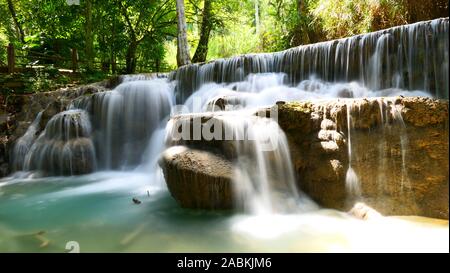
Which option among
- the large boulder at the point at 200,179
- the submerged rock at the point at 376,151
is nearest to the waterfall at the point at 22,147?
the large boulder at the point at 200,179

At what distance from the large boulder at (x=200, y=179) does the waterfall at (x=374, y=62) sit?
4.12 metres

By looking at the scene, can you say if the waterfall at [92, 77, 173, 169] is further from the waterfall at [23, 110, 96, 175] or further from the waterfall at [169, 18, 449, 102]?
the waterfall at [169, 18, 449, 102]

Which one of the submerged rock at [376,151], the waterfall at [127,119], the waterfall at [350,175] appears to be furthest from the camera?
the waterfall at [127,119]

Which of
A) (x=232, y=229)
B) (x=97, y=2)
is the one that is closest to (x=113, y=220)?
(x=232, y=229)

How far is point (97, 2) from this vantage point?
43.4 ft

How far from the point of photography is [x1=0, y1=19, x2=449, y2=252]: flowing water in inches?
128

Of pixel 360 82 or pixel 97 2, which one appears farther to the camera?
pixel 97 2

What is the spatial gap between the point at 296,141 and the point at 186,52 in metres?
8.74

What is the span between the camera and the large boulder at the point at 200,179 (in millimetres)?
3873

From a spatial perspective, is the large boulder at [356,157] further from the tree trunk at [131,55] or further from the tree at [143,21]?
the tree at [143,21]

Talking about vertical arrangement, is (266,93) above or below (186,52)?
below

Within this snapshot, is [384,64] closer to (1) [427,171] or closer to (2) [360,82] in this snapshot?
(2) [360,82]
